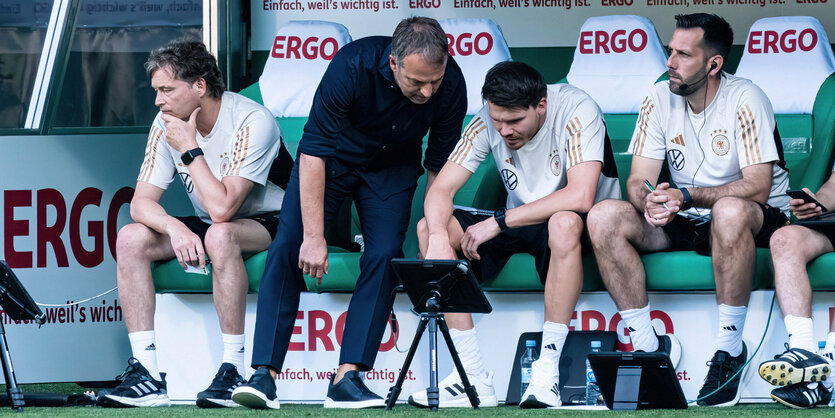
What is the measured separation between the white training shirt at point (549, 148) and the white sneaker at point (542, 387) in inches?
26.8

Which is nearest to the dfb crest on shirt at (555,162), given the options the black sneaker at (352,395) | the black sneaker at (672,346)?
the black sneaker at (672,346)

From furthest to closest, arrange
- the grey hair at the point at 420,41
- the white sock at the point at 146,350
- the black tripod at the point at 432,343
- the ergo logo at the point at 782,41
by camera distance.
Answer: the ergo logo at the point at 782,41 < the white sock at the point at 146,350 < the grey hair at the point at 420,41 < the black tripod at the point at 432,343

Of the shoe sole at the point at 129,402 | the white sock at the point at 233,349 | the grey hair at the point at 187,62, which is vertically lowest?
the shoe sole at the point at 129,402

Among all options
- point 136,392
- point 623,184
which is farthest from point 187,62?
point 623,184

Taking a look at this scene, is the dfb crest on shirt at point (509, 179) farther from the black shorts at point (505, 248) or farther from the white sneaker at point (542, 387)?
the white sneaker at point (542, 387)

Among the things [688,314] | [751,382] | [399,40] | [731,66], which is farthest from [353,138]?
[731,66]

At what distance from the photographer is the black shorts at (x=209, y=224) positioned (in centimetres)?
497

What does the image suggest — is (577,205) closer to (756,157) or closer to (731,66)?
(756,157)

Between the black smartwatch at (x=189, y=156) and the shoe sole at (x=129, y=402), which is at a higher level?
the black smartwatch at (x=189, y=156)

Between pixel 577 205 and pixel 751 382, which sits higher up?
pixel 577 205

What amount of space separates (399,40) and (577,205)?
876mm

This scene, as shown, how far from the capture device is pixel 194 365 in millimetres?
5016

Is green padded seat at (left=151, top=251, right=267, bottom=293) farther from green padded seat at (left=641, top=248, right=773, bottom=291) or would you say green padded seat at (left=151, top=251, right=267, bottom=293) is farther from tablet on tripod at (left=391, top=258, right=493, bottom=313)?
green padded seat at (left=641, top=248, right=773, bottom=291)

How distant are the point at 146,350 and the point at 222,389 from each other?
1.32 ft
